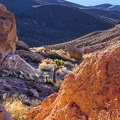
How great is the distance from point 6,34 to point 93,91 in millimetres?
14295

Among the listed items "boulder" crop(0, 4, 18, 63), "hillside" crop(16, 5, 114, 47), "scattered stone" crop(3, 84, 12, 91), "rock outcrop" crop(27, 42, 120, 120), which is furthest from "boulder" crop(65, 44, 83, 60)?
"hillside" crop(16, 5, 114, 47)

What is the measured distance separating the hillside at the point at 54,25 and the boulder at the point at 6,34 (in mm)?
54005

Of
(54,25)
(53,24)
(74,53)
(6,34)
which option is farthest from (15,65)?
(53,24)

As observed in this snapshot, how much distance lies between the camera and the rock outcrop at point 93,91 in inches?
243

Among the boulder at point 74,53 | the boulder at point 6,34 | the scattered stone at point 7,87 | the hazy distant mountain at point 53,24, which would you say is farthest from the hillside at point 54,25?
the scattered stone at point 7,87

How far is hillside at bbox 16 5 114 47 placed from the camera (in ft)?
271

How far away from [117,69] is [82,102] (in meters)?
0.92

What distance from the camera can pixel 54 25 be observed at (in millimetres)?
97875

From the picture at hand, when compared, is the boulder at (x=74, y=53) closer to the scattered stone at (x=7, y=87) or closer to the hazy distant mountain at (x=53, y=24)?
the scattered stone at (x=7, y=87)

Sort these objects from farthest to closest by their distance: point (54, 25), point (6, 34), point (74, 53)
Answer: point (54, 25) < point (74, 53) < point (6, 34)

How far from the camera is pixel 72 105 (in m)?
6.82

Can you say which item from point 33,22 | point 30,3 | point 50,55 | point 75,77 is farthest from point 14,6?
point 75,77

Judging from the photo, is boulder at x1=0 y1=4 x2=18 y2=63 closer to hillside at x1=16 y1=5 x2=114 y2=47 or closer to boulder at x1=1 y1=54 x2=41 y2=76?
boulder at x1=1 y1=54 x2=41 y2=76

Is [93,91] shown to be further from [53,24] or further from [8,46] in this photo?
[53,24]
